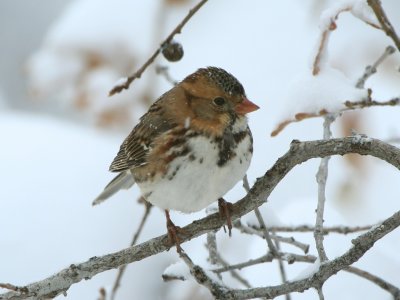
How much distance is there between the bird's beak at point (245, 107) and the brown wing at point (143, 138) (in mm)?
218

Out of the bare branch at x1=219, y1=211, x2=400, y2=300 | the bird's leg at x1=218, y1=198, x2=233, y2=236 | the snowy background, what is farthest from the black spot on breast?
Result: the snowy background

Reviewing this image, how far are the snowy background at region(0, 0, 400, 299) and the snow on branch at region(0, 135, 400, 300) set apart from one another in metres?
0.96

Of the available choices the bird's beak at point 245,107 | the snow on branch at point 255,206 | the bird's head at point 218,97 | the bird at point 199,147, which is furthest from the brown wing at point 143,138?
the snow on branch at point 255,206

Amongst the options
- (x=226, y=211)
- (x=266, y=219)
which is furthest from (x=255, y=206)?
(x=266, y=219)

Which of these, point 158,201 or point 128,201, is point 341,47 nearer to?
point 128,201

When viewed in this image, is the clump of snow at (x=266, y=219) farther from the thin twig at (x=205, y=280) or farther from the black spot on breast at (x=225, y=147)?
the thin twig at (x=205, y=280)

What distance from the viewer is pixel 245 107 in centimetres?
233

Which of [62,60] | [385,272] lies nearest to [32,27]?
[62,60]

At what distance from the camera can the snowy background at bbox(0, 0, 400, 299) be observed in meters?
3.78

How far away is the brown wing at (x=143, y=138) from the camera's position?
250 centimetres

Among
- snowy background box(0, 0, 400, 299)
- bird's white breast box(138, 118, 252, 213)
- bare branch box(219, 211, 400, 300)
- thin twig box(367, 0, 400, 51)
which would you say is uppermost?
snowy background box(0, 0, 400, 299)

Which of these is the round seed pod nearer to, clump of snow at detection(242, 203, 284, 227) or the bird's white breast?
the bird's white breast

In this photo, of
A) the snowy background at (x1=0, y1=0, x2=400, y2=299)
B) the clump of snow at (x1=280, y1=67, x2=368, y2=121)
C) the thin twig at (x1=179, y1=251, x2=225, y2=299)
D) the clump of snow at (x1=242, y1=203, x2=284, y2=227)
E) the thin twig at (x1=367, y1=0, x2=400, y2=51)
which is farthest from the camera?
the snowy background at (x1=0, y1=0, x2=400, y2=299)

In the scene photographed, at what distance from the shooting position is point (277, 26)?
4984 millimetres
